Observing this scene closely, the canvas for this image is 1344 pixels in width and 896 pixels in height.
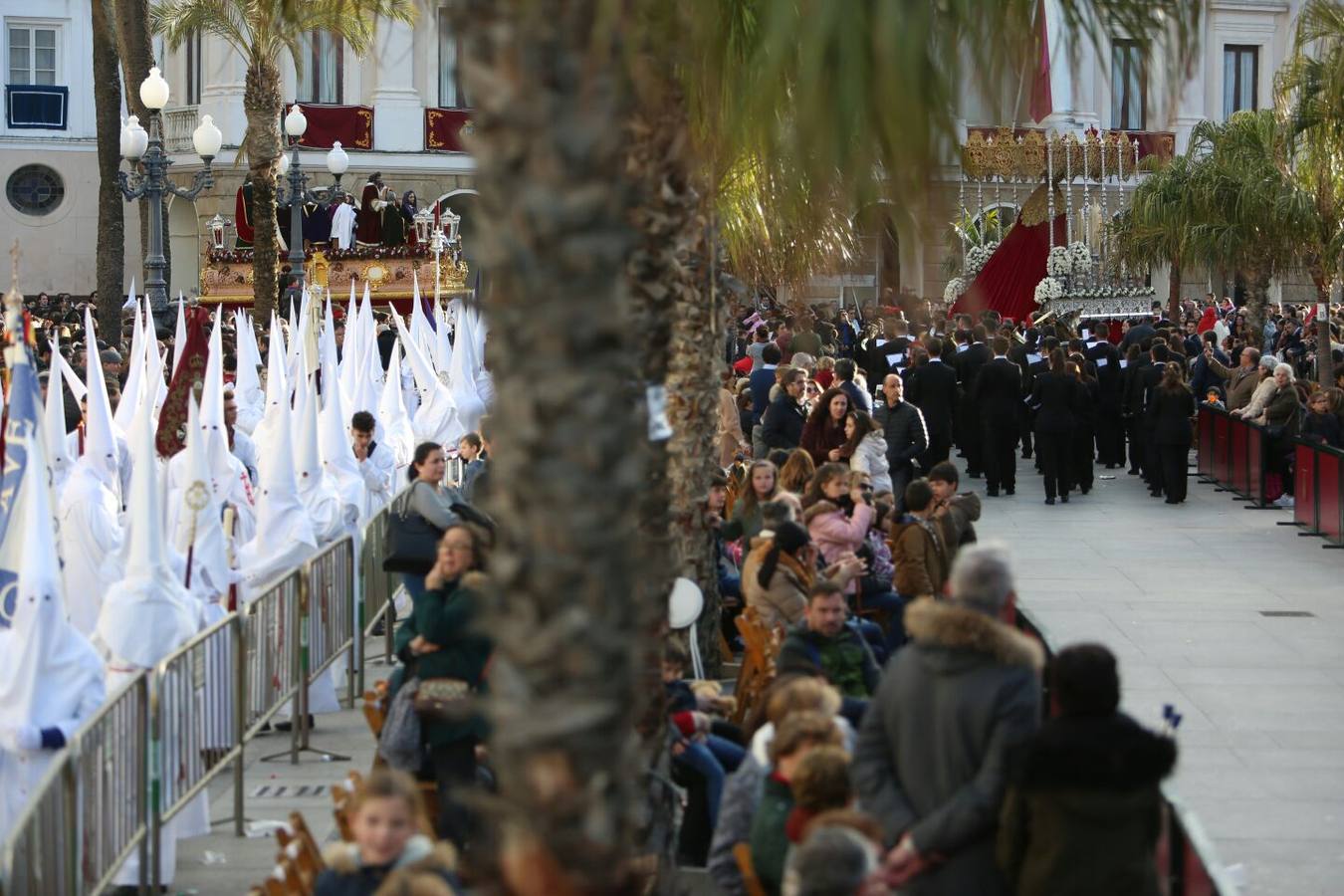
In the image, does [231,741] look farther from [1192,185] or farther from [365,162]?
[365,162]

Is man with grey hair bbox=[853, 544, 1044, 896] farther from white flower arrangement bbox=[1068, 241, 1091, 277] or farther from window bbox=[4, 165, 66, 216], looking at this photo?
window bbox=[4, 165, 66, 216]

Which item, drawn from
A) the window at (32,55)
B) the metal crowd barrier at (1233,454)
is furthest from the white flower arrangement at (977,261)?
the window at (32,55)

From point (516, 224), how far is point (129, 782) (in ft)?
15.9

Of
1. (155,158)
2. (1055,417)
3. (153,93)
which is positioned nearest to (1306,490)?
(1055,417)

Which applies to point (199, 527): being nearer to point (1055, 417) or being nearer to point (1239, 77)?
point (1055, 417)

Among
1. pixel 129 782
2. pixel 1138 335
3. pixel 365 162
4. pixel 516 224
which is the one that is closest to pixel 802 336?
pixel 1138 335

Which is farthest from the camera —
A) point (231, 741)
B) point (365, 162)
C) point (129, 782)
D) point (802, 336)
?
point (365, 162)

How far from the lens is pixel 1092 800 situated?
548cm

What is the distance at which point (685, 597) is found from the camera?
Result: 32.3 ft

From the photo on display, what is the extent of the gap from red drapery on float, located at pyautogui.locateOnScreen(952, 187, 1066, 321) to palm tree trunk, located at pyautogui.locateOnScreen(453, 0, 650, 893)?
39060 mm

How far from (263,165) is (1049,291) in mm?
14630

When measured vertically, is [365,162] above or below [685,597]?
above

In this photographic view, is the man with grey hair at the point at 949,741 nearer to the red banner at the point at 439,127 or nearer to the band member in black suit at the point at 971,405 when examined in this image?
the band member in black suit at the point at 971,405

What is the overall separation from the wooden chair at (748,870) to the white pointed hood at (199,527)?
4.85 metres
